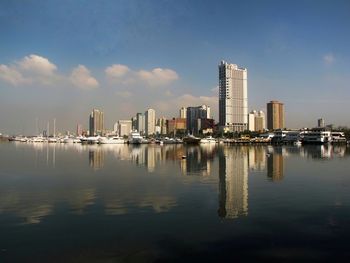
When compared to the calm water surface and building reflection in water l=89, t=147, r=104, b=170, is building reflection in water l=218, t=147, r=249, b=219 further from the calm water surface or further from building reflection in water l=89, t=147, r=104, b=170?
building reflection in water l=89, t=147, r=104, b=170

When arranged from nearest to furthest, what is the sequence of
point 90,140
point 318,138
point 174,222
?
point 174,222, point 318,138, point 90,140

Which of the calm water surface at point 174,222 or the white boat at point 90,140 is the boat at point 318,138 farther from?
the calm water surface at point 174,222

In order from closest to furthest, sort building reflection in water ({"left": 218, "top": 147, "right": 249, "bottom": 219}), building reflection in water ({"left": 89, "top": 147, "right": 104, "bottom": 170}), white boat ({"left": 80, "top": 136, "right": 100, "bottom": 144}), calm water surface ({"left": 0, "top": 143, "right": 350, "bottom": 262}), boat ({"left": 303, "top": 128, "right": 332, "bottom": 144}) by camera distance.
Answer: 1. calm water surface ({"left": 0, "top": 143, "right": 350, "bottom": 262})
2. building reflection in water ({"left": 218, "top": 147, "right": 249, "bottom": 219})
3. building reflection in water ({"left": 89, "top": 147, "right": 104, "bottom": 170})
4. boat ({"left": 303, "top": 128, "right": 332, "bottom": 144})
5. white boat ({"left": 80, "top": 136, "right": 100, "bottom": 144})

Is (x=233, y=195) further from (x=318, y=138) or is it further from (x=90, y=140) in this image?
(x=90, y=140)

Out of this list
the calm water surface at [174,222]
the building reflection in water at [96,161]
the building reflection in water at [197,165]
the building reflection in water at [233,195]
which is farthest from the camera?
the building reflection in water at [96,161]

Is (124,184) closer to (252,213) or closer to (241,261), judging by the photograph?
(252,213)

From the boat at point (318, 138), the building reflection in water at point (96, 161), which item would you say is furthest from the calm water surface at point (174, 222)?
the boat at point (318, 138)

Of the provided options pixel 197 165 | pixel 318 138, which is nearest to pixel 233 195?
pixel 197 165

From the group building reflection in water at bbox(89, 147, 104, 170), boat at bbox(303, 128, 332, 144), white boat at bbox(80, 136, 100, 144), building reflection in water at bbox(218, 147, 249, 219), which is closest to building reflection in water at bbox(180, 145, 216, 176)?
building reflection in water at bbox(218, 147, 249, 219)

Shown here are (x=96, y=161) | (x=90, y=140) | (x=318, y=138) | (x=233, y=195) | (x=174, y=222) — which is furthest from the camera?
(x=90, y=140)

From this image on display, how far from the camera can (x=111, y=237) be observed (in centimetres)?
1421

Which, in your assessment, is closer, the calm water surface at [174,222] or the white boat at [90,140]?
the calm water surface at [174,222]

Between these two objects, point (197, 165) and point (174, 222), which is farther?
point (197, 165)

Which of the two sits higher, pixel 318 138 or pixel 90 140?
pixel 318 138
